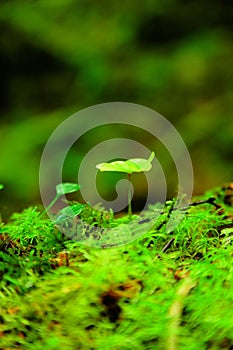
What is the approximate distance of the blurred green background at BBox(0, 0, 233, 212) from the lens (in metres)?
2.30

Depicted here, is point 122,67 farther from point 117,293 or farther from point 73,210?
point 117,293

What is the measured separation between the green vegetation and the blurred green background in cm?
165

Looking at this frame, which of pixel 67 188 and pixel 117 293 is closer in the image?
pixel 117 293

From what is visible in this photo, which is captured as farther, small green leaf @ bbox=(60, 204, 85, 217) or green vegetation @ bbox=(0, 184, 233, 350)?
small green leaf @ bbox=(60, 204, 85, 217)

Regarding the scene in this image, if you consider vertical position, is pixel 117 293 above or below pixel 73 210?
below

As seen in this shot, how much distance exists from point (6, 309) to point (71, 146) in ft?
5.95

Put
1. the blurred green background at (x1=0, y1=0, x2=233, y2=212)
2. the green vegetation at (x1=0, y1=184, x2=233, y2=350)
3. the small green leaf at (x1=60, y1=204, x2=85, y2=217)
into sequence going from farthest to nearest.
→ the blurred green background at (x1=0, y1=0, x2=233, y2=212)
the small green leaf at (x1=60, y1=204, x2=85, y2=217)
the green vegetation at (x1=0, y1=184, x2=233, y2=350)

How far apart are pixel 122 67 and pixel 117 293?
1961 millimetres

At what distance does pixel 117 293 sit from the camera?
20.0 inches

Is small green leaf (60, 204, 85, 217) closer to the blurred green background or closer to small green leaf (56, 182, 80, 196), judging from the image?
small green leaf (56, 182, 80, 196)

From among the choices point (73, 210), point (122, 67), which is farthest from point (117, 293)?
point (122, 67)

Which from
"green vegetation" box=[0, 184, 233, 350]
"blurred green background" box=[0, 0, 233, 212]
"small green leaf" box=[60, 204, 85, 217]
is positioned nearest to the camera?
"green vegetation" box=[0, 184, 233, 350]

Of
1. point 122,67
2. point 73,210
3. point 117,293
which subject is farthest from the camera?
point 122,67

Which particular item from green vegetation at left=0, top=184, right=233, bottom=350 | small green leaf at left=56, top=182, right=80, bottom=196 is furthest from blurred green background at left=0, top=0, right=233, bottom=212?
green vegetation at left=0, top=184, right=233, bottom=350
